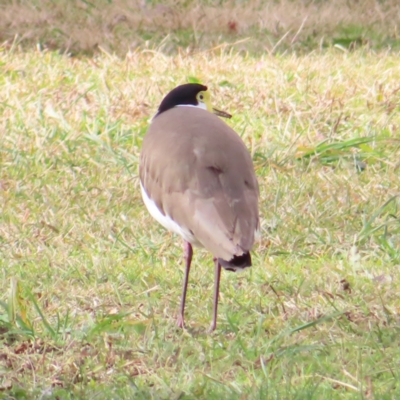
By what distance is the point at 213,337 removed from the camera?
347 cm

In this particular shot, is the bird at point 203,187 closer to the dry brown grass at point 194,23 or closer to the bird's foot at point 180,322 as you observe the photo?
the bird's foot at point 180,322

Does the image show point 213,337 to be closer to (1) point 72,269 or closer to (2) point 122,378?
(2) point 122,378

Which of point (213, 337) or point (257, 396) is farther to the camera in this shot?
point (213, 337)

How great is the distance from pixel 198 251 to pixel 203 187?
93 centimetres

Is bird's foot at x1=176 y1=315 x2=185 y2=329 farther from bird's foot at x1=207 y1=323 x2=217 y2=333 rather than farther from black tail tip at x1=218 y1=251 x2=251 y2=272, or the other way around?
black tail tip at x1=218 y1=251 x2=251 y2=272

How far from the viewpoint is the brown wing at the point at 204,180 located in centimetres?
334

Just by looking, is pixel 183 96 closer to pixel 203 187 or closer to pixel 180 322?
pixel 203 187

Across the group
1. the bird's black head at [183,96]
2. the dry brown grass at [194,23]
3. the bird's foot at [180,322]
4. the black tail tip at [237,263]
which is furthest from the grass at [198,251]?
the dry brown grass at [194,23]

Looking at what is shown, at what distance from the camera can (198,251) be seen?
4.37 metres

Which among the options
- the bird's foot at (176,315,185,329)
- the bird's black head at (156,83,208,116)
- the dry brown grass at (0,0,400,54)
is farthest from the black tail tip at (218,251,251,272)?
the dry brown grass at (0,0,400,54)

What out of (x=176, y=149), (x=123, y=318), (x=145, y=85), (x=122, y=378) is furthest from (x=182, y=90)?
(x=145, y=85)

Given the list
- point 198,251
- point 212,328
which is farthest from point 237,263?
point 198,251

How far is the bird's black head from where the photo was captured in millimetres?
4254

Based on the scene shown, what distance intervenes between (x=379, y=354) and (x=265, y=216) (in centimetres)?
147
